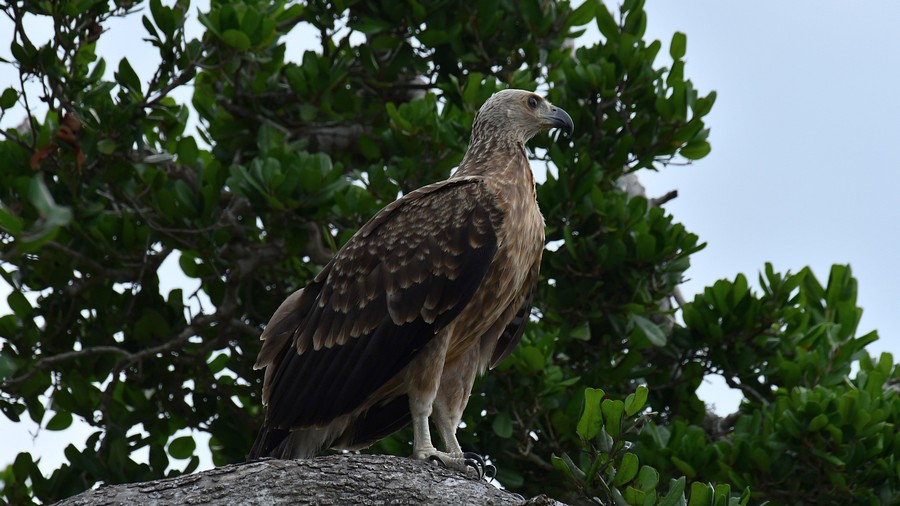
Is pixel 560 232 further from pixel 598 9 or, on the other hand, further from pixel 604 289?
pixel 598 9

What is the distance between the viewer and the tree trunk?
379cm

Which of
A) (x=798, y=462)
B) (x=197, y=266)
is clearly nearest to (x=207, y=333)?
(x=197, y=266)

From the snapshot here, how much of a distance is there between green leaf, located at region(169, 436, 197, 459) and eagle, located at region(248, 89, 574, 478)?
1.70 metres

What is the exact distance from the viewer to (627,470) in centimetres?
418

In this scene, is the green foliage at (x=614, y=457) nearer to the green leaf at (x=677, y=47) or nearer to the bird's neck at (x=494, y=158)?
the bird's neck at (x=494, y=158)

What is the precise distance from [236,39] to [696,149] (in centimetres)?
270

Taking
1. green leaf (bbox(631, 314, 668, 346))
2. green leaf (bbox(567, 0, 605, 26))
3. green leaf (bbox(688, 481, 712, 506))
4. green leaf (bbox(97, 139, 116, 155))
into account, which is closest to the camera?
green leaf (bbox(688, 481, 712, 506))

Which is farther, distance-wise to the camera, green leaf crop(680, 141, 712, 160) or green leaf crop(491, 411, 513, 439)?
green leaf crop(680, 141, 712, 160)

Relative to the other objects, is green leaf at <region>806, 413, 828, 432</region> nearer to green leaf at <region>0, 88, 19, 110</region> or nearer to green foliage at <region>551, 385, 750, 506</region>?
green foliage at <region>551, 385, 750, 506</region>

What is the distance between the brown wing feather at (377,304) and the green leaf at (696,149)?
6.73 ft

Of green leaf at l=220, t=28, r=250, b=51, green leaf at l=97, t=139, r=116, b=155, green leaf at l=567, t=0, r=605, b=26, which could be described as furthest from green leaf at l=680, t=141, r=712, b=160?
green leaf at l=97, t=139, r=116, b=155

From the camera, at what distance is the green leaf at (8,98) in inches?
250

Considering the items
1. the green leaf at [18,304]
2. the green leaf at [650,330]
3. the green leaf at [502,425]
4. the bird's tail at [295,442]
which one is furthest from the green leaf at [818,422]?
the green leaf at [18,304]

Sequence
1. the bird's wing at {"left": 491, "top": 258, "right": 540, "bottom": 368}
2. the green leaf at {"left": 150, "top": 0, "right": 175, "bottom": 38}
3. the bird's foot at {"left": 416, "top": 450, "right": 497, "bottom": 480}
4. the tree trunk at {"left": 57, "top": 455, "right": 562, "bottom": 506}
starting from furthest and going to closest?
1. the green leaf at {"left": 150, "top": 0, "right": 175, "bottom": 38}
2. the bird's wing at {"left": 491, "top": 258, "right": 540, "bottom": 368}
3. the bird's foot at {"left": 416, "top": 450, "right": 497, "bottom": 480}
4. the tree trunk at {"left": 57, "top": 455, "right": 562, "bottom": 506}
